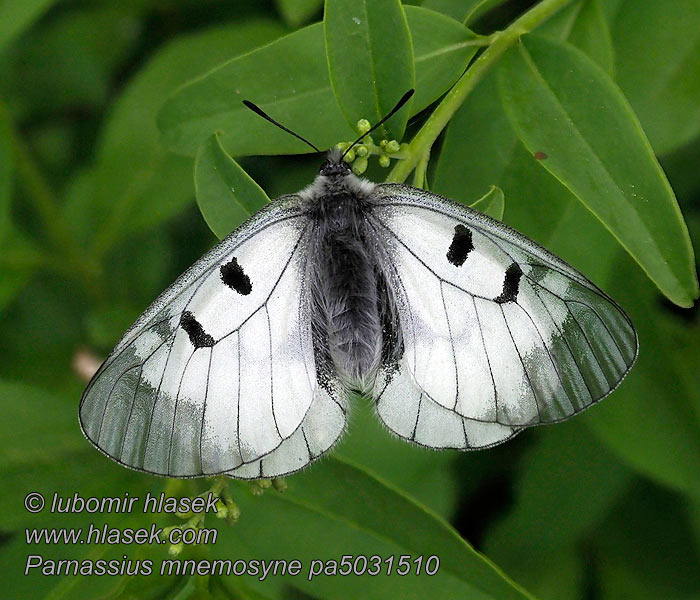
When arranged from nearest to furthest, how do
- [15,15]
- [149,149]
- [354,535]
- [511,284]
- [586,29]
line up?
[511,284], [354,535], [586,29], [15,15], [149,149]

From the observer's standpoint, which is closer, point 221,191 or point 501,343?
point 501,343

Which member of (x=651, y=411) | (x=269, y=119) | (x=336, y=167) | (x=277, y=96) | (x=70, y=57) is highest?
(x=70, y=57)

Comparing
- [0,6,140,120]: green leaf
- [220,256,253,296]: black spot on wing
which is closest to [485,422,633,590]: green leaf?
[220,256,253,296]: black spot on wing

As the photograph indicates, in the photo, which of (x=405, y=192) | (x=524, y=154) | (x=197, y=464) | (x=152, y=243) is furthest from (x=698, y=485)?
(x=152, y=243)

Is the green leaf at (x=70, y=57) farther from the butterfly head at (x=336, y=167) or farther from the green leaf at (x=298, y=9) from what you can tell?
the butterfly head at (x=336, y=167)

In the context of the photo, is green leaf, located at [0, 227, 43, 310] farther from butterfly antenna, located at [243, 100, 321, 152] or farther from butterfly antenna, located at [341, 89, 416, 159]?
butterfly antenna, located at [341, 89, 416, 159]

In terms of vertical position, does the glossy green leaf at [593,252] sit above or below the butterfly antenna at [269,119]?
below

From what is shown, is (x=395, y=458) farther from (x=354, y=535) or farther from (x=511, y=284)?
(x=511, y=284)

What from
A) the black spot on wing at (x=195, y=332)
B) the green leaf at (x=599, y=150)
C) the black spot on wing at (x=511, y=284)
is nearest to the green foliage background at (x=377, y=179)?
the green leaf at (x=599, y=150)

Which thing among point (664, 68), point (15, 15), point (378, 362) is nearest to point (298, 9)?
point (15, 15)
